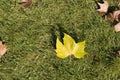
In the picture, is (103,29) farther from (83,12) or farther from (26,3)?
(26,3)

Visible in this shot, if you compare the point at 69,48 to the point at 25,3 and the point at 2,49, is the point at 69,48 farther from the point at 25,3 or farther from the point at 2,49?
the point at 25,3

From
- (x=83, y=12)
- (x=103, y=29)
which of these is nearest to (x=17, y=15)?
(x=83, y=12)

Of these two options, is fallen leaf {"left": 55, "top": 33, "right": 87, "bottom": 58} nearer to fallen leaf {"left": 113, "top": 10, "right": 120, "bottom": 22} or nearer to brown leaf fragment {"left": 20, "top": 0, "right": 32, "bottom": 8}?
fallen leaf {"left": 113, "top": 10, "right": 120, "bottom": 22}

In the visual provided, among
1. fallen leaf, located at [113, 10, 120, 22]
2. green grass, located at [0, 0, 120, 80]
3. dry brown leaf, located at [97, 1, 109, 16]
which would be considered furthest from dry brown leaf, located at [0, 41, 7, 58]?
fallen leaf, located at [113, 10, 120, 22]

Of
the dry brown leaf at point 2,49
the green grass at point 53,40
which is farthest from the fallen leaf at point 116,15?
the dry brown leaf at point 2,49

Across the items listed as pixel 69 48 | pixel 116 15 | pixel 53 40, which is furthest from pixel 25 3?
pixel 116 15

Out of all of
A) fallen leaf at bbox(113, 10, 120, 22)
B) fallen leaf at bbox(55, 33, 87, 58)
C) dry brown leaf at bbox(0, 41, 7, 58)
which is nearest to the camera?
fallen leaf at bbox(55, 33, 87, 58)
